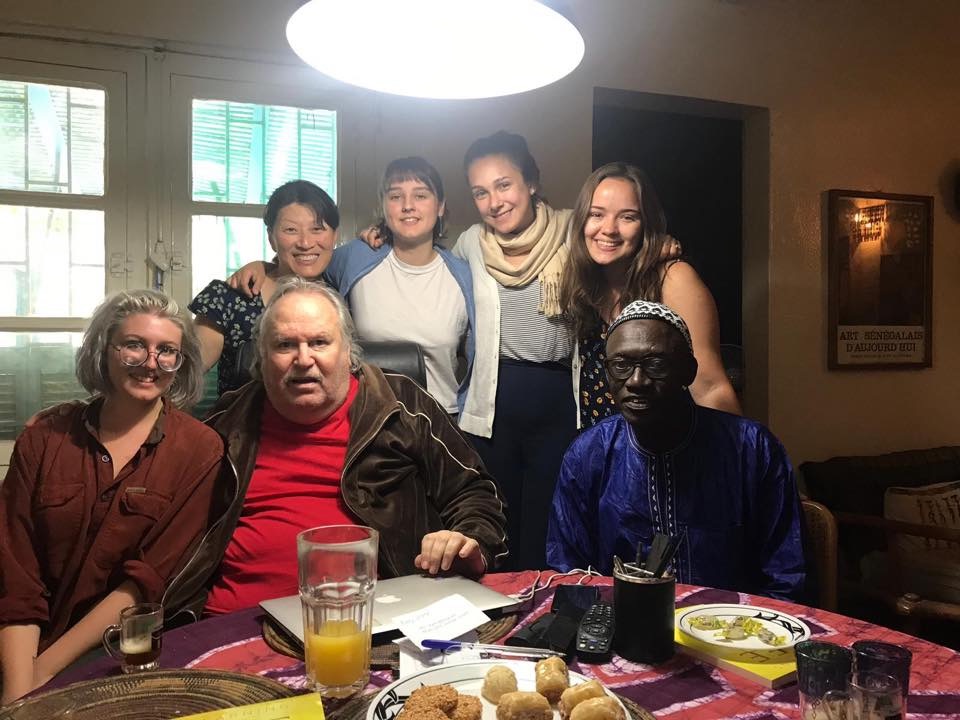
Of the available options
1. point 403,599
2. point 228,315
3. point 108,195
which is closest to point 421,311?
point 228,315

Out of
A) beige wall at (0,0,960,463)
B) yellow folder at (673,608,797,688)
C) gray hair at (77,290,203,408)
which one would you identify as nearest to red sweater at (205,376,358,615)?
gray hair at (77,290,203,408)

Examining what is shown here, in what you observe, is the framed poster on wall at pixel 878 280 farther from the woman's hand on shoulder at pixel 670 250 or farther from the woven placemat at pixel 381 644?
the woven placemat at pixel 381 644

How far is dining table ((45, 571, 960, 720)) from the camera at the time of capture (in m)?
0.90

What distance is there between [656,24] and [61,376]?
2.51 metres

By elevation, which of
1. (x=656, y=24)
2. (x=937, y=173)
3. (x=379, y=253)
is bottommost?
(x=379, y=253)

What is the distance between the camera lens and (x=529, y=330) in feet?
7.98

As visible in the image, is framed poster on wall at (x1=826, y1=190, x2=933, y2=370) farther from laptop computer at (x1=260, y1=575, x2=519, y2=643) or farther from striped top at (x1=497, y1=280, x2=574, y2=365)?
laptop computer at (x1=260, y1=575, x2=519, y2=643)

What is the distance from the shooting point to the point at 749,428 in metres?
1.68

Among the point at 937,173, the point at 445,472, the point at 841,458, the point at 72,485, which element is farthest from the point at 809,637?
the point at 937,173

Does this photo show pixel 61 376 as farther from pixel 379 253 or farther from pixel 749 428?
pixel 749 428

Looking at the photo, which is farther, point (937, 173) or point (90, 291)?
point (937, 173)

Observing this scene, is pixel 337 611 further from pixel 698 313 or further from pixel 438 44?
pixel 698 313

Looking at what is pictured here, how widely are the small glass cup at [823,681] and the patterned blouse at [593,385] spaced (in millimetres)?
1504

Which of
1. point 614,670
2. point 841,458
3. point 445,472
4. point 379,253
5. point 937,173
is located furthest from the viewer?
point 937,173
